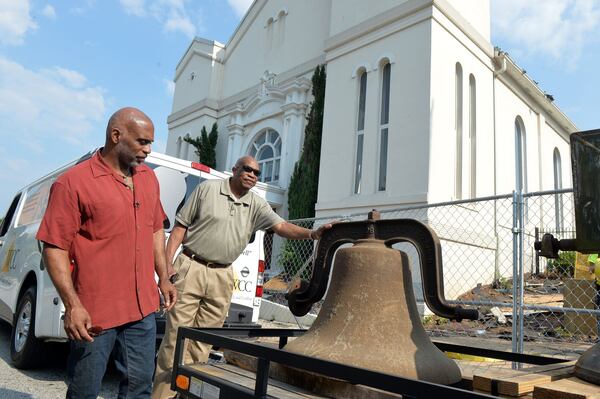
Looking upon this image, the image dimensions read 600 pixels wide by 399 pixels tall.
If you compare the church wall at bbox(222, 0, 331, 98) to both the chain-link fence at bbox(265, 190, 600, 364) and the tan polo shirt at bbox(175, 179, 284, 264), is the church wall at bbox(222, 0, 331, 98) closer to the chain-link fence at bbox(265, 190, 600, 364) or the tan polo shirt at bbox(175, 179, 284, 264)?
the chain-link fence at bbox(265, 190, 600, 364)

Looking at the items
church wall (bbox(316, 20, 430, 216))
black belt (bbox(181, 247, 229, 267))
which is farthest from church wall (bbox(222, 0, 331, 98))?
black belt (bbox(181, 247, 229, 267))

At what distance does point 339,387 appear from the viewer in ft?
5.38

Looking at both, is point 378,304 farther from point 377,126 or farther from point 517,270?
point 377,126

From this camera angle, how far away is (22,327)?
527cm

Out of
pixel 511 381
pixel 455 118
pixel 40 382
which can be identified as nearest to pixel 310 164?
pixel 455 118

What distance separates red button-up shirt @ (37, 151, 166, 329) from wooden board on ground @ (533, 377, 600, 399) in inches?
78.4

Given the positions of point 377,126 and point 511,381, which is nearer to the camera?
point 511,381

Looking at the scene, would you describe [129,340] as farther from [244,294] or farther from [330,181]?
[330,181]

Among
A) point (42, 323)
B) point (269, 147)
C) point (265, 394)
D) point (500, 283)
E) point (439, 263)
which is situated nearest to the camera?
point (265, 394)

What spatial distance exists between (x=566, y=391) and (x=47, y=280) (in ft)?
15.3

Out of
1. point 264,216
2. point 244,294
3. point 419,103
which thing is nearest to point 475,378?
point 264,216

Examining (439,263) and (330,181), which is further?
(330,181)

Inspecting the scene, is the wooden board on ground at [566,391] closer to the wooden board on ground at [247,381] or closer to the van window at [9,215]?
the wooden board on ground at [247,381]

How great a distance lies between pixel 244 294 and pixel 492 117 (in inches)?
476
